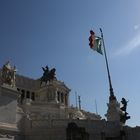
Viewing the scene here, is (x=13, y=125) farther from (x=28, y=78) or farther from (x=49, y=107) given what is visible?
(x=28, y=78)

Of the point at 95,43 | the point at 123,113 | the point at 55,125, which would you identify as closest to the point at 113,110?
the point at 123,113

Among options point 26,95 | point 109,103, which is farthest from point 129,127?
point 26,95

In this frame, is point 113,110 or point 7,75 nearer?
point 7,75

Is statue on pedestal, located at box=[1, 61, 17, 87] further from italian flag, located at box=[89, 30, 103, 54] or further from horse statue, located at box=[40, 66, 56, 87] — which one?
horse statue, located at box=[40, 66, 56, 87]

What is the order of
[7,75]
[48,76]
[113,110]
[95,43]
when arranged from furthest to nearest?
[48,76]
[95,43]
[113,110]
[7,75]

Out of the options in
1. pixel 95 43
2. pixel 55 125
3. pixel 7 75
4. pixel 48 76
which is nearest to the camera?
pixel 55 125

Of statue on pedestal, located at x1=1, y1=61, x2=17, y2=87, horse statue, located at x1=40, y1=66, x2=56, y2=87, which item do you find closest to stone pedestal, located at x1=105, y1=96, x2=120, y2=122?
statue on pedestal, located at x1=1, y1=61, x2=17, y2=87

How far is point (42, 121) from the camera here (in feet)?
84.7

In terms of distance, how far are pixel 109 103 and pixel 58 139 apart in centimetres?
634

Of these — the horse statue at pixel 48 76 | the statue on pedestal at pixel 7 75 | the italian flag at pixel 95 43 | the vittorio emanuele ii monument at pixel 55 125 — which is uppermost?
the horse statue at pixel 48 76

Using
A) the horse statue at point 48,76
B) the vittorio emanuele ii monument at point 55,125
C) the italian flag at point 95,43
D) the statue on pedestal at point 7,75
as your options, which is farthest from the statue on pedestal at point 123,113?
the horse statue at point 48,76

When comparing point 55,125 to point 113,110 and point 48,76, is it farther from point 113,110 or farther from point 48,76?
point 48,76

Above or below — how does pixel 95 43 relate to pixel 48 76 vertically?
below

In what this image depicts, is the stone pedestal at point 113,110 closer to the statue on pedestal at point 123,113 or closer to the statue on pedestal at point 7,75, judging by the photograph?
the statue on pedestal at point 123,113
